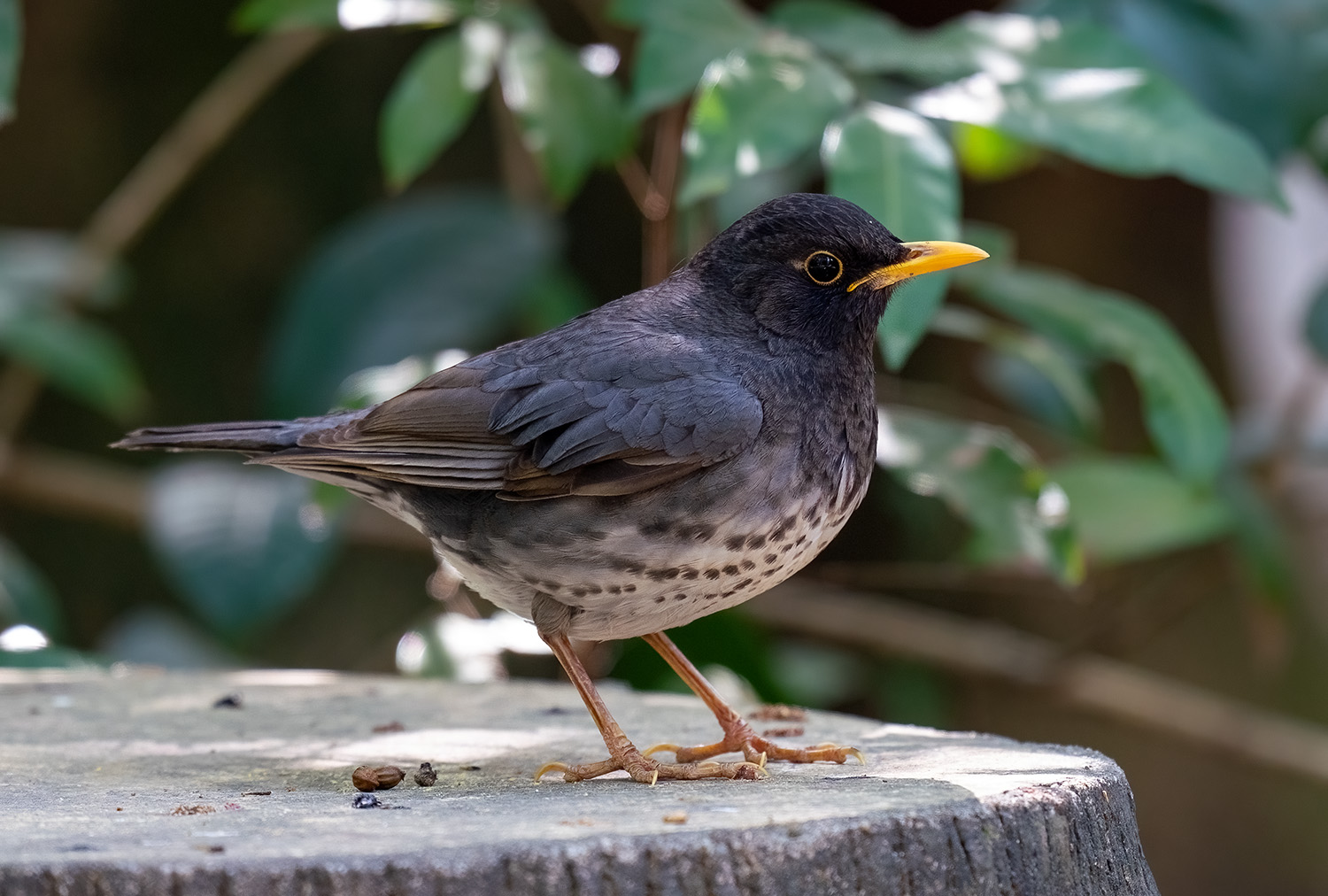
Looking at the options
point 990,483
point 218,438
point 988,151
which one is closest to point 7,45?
point 218,438

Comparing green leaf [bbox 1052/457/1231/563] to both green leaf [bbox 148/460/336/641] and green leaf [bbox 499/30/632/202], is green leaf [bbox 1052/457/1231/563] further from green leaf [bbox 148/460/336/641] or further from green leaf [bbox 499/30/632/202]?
green leaf [bbox 148/460/336/641]

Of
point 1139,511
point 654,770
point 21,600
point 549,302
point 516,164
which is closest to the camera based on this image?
point 654,770

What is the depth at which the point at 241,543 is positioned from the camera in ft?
15.7

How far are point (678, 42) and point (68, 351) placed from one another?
2877mm

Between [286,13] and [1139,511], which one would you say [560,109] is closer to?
[286,13]

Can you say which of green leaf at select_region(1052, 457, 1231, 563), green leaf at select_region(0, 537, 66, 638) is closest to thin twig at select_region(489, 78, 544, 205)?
green leaf at select_region(0, 537, 66, 638)

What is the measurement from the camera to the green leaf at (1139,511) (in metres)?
4.73

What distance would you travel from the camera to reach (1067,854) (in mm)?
2379

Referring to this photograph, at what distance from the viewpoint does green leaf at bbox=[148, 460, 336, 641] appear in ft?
15.4

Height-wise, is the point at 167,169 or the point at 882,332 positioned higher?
the point at 882,332

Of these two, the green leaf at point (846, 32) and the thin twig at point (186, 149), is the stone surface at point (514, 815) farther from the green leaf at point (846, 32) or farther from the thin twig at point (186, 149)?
the thin twig at point (186, 149)

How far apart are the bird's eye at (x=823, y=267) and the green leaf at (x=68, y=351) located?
10.5 feet

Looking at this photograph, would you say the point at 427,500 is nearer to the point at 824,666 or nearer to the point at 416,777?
the point at 416,777

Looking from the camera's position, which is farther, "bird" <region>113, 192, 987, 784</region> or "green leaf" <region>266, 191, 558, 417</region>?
"green leaf" <region>266, 191, 558, 417</region>
